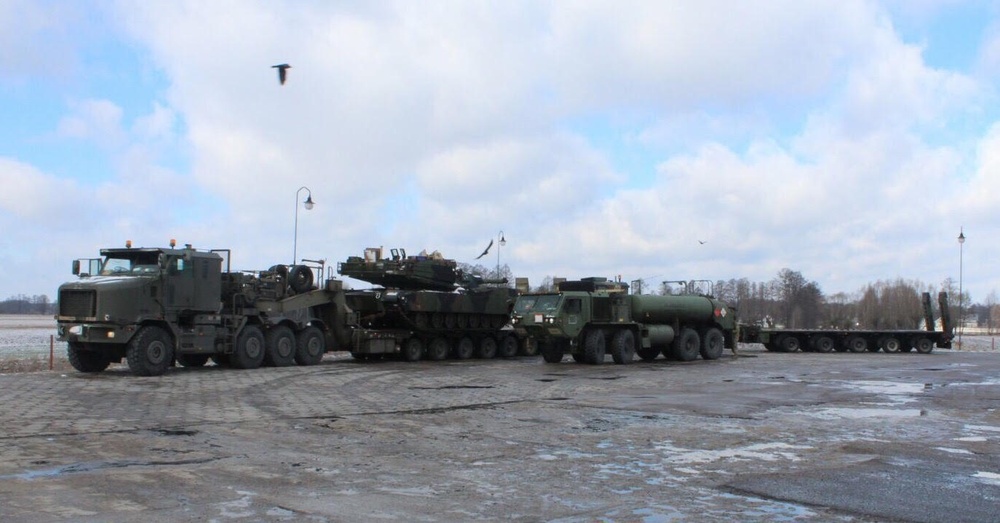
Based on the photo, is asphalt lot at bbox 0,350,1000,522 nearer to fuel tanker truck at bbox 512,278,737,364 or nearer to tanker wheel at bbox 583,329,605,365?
fuel tanker truck at bbox 512,278,737,364

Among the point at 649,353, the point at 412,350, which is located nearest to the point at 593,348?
the point at 649,353

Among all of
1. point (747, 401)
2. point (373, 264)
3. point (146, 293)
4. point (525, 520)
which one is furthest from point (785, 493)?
point (373, 264)

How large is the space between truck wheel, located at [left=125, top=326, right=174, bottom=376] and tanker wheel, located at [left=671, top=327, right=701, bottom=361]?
16549 millimetres

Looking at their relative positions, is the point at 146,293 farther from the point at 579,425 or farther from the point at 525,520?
the point at 525,520

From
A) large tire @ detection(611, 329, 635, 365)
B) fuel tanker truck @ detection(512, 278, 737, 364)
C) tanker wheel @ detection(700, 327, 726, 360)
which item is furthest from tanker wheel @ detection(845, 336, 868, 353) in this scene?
large tire @ detection(611, 329, 635, 365)

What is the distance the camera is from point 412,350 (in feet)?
91.4

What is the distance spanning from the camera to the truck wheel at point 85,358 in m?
20.0

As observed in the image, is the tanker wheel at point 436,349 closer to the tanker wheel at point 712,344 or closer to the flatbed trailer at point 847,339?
the tanker wheel at point 712,344

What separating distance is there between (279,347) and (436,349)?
21.6ft

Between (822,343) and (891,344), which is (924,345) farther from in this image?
(822,343)

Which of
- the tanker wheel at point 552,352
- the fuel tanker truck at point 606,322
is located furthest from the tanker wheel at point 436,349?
the tanker wheel at point 552,352

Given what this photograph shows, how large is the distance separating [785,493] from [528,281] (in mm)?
22932

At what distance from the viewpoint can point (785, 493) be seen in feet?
24.0

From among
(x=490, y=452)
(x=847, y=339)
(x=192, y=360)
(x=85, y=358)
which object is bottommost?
(x=490, y=452)
